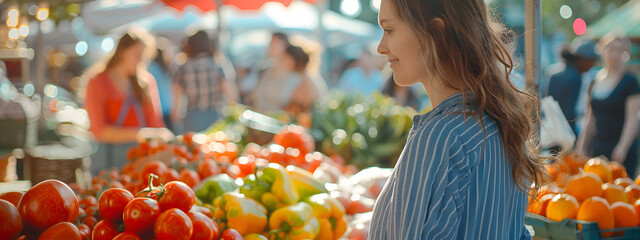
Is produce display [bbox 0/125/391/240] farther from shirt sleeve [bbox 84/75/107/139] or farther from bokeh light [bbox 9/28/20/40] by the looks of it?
bokeh light [bbox 9/28/20/40]

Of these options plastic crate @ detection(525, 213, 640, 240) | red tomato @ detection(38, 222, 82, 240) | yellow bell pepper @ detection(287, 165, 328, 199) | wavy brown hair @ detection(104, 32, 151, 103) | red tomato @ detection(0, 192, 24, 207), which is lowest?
plastic crate @ detection(525, 213, 640, 240)

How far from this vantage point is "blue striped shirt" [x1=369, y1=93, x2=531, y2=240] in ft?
4.69

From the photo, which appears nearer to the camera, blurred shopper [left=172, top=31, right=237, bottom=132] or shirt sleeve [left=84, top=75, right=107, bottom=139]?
shirt sleeve [left=84, top=75, right=107, bottom=139]

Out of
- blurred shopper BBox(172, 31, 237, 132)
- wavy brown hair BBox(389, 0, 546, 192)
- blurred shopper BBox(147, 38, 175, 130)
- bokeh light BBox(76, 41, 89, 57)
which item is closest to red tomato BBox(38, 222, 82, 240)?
wavy brown hair BBox(389, 0, 546, 192)

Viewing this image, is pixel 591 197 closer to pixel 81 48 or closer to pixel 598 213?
pixel 598 213

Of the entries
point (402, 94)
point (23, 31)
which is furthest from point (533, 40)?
point (23, 31)

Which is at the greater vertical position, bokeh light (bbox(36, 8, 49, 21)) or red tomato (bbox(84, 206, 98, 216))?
bokeh light (bbox(36, 8, 49, 21))

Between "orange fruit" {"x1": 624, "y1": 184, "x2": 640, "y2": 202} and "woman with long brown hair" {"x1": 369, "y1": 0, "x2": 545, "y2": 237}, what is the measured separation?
3.76ft

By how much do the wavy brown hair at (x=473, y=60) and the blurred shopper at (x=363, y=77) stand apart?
24.9ft

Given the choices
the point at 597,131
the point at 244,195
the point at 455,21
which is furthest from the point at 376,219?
the point at 597,131

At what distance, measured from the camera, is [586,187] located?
2.43 meters

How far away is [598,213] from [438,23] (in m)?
1.22

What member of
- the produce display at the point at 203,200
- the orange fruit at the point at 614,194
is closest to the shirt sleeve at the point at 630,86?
the produce display at the point at 203,200

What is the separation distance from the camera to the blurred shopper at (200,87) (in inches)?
251
